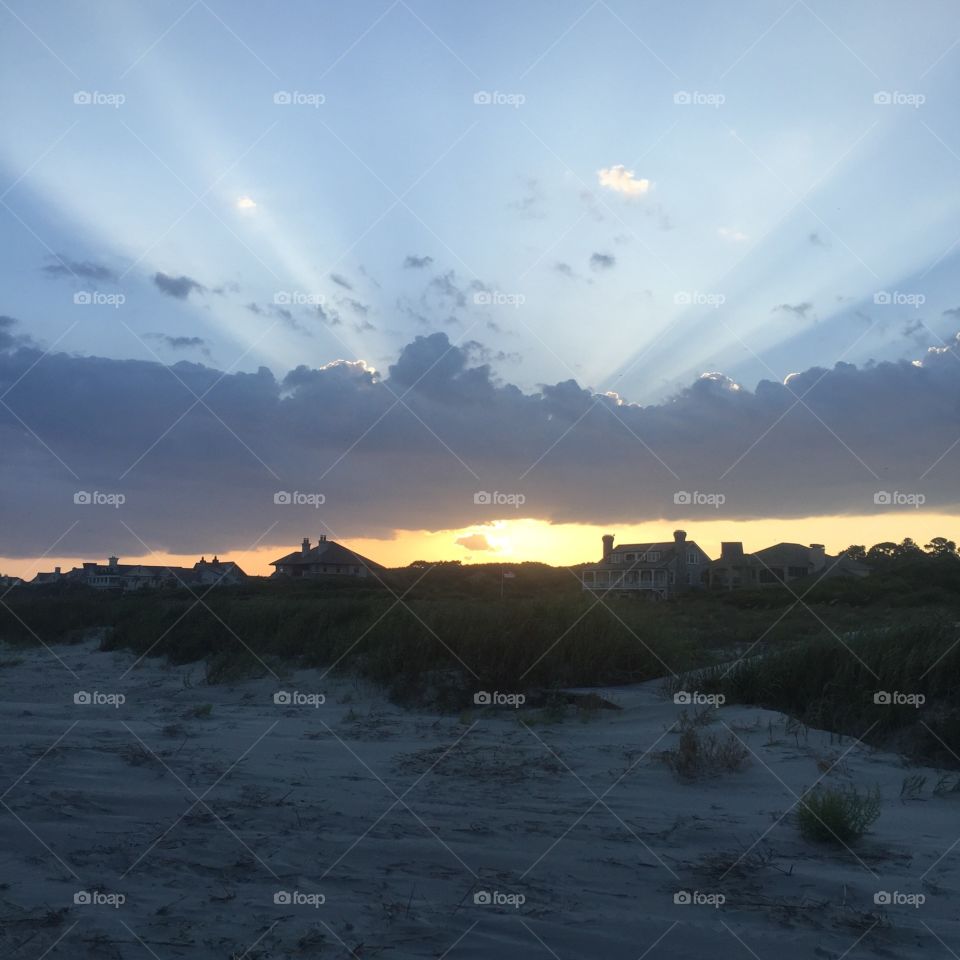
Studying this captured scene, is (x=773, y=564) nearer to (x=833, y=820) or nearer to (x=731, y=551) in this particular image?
(x=731, y=551)

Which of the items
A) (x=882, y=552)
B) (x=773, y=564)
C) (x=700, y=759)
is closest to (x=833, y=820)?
(x=700, y=759)

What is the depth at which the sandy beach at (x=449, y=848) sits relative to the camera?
356cm

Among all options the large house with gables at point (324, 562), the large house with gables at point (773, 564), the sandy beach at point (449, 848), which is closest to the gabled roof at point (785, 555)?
the large house with gables at point (773, 564)

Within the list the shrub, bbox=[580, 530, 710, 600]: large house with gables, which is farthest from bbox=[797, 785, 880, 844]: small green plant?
bbox=[580, 530, 710, 600]: large house with gables

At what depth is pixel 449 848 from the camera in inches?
183

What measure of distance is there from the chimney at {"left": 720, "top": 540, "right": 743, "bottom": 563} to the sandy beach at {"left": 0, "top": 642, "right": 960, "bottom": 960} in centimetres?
4341

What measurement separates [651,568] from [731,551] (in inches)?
257

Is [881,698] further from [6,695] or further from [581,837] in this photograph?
[6,695]

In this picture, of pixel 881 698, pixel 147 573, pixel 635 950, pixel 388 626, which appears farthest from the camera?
pixel 147 573

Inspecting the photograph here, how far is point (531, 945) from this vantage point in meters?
3.50

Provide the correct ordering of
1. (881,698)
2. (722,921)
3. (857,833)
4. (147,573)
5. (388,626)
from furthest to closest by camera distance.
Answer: (147,573)
(388,626)
(881,698)
(857,833)
(722,921)

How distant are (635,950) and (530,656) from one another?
7136 millimetres

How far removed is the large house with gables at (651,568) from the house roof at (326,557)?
14.7 metres

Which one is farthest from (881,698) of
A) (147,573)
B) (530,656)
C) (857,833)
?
(147,573)
